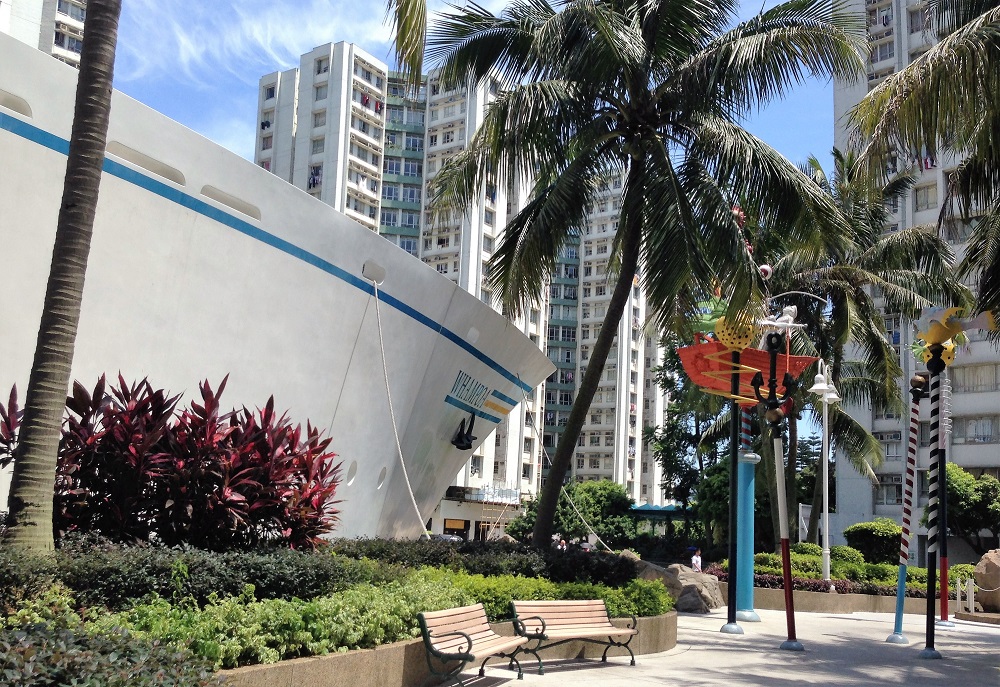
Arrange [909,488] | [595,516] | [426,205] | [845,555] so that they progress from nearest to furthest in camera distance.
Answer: [909,488], [845,555], [595,516], [426,205]

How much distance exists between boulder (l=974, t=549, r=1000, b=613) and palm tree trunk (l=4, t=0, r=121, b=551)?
21799 mm

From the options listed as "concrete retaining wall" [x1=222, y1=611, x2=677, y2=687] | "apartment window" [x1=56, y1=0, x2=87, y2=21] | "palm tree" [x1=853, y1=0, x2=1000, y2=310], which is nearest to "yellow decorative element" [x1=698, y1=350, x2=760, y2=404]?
"palm tree" [x1=853, y1=0, x2=1000, y2=310]

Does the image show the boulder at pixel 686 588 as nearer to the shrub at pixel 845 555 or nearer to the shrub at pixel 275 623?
the shrub at pixel 845 555

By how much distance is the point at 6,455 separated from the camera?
8.25 m

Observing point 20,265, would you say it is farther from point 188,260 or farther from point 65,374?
point 65,374

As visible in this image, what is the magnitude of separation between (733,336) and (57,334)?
11045 millimetres

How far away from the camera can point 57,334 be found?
659 cm

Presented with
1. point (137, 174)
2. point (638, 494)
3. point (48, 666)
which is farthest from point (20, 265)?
point (638, 494)

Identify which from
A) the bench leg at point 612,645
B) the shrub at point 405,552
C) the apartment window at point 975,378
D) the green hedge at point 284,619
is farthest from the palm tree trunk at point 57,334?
the apartment window at point 975,378

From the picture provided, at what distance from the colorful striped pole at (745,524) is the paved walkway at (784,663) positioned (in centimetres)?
60

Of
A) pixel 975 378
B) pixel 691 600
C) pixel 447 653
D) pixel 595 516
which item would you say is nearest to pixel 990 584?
pixel 691 600

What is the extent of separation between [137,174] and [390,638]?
514 centimetres

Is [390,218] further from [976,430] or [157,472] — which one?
A: [157,472]

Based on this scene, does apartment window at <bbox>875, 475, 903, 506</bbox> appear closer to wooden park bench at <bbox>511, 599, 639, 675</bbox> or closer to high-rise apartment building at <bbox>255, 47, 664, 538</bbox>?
high-rise apartment building at <bbox>255, 47, 664, 538</bbox>
